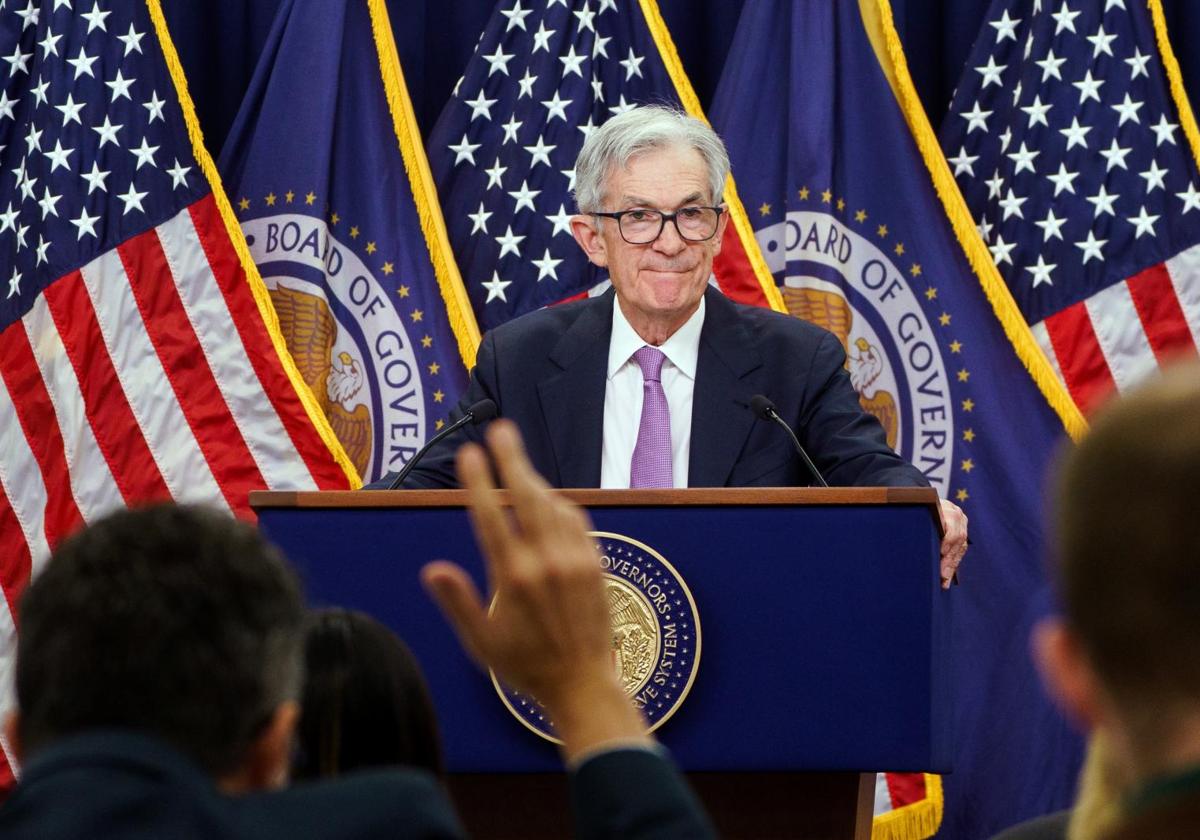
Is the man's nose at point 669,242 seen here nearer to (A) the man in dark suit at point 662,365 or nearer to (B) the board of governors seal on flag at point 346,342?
(A) the man in dark suit at point 662,365

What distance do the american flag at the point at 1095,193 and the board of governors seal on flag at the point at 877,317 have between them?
34cm

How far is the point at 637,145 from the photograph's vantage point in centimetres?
374

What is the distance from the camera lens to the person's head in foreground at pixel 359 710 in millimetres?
1482

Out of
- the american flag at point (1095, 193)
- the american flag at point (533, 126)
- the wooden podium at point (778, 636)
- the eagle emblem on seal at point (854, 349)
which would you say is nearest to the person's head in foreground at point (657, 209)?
the wooden podium at point (778, 636)

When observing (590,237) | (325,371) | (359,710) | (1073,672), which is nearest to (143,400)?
(325,371)

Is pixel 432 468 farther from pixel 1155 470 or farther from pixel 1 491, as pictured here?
pixel 1155 470

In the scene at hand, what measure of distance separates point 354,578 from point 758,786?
0.75 metres

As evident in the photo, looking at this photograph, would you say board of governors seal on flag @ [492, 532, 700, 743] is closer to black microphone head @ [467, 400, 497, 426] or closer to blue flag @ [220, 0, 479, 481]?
black microphone head @ [467, 400, 497, 426]

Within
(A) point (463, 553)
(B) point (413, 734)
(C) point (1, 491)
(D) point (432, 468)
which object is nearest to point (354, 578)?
(A) point (463, 553)

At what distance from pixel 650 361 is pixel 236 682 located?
104 inches

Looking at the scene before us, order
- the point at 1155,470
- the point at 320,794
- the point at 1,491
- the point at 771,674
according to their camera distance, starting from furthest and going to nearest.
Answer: the point at 1,491 < the point at 771,674 < the point at 320,794 < the point at 1155,470

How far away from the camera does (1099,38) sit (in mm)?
5160

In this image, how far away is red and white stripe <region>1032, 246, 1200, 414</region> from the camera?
199 inches

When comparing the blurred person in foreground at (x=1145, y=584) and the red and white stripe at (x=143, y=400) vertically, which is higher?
the blurred person in foreground at (x=1145, y=584)
